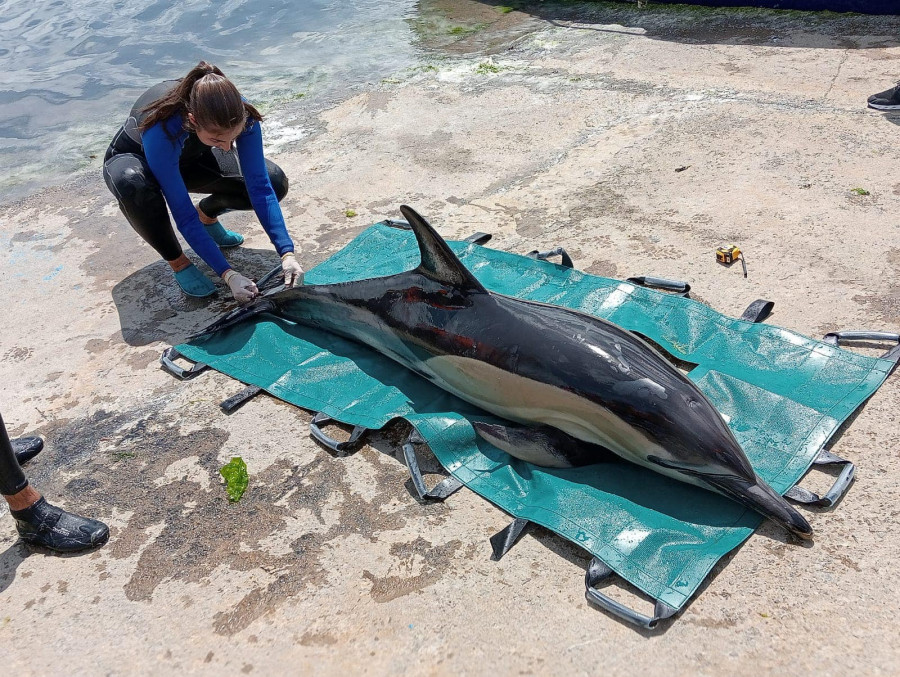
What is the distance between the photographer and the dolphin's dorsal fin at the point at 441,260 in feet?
13.8

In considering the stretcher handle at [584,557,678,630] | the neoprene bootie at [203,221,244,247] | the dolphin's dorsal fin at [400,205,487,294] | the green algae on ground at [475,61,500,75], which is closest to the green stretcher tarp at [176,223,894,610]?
the stretcher handle at [584,557,678,630]

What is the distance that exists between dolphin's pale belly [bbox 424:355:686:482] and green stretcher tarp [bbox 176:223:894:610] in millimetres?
155

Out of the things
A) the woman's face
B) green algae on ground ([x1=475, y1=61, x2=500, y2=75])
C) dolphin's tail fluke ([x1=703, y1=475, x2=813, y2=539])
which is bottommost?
dolphin's tail fluke ([x1=703, y1=475, x2=813, y2=539])

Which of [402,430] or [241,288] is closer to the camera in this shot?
[402,430]

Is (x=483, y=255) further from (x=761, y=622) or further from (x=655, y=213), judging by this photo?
(x=761, y=622)

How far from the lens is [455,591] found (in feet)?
11.0

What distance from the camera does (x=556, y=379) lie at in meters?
3.87

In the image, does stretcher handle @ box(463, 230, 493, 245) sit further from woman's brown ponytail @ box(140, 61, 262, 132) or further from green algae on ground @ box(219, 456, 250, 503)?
green algae on ground @ box(219, 456, 250, 503)

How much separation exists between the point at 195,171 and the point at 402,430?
332cm

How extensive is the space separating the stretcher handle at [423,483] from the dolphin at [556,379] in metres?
0.34

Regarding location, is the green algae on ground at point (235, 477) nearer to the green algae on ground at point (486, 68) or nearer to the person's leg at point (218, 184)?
the person's leg at point (218, 184)

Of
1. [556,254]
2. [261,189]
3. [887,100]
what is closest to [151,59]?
[261,189]

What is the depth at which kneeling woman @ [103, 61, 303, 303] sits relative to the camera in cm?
492

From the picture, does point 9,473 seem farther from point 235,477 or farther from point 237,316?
point 237,316
